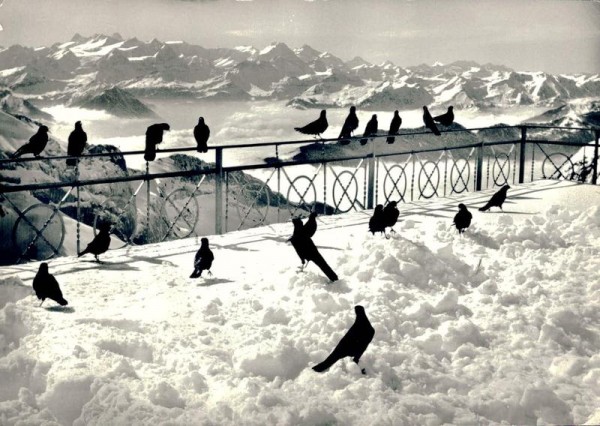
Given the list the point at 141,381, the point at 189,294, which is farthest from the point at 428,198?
the point at 141,381

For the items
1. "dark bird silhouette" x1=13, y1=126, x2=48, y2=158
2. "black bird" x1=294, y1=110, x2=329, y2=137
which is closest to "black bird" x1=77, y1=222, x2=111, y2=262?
"dark bird silhouette" x1=13, y1=126, x2=48, y2=158

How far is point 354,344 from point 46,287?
208 centimetres

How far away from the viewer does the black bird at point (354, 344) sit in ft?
11.6

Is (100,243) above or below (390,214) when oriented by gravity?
below

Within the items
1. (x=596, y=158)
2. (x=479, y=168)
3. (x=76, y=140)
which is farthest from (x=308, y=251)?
(x=596, y=158)

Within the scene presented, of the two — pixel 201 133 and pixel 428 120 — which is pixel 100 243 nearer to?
pixel 201 133

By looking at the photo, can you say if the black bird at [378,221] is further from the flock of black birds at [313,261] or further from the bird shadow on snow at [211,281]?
the bird shadow on snow at [211,281]

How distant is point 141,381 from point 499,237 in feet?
12.6

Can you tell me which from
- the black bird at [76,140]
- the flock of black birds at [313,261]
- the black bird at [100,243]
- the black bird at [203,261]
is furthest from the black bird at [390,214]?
the black bird at [76,140]

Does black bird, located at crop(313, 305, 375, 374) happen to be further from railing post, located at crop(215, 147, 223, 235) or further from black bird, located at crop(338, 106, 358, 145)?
black bird, located at crop(338, 106, 358, 145)

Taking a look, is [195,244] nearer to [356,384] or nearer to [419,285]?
[419,285]

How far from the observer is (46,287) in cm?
442

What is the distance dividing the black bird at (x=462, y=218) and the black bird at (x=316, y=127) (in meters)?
2.84

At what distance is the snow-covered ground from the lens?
128 inches
